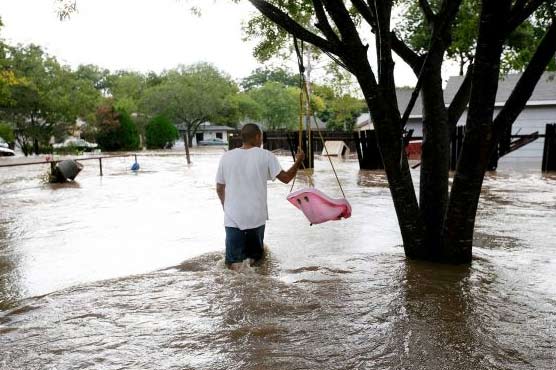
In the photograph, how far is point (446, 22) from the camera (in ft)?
18.7

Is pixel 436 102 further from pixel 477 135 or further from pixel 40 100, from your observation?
pixel 40 100

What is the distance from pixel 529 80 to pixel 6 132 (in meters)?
42.9

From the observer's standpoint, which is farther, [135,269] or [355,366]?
[135,269]

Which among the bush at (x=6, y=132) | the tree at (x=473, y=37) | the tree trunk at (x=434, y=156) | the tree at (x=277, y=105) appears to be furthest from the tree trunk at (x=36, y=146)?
the tree trunk at (x=434, y=156)

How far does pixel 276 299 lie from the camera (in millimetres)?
4809

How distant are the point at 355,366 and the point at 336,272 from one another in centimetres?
239

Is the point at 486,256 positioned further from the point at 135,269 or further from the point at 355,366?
the point at 135,269

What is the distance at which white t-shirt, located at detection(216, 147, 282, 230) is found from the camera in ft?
17.9

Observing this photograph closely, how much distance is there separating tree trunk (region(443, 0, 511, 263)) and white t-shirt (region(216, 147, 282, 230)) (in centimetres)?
189

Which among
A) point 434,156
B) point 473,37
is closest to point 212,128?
point 473,37

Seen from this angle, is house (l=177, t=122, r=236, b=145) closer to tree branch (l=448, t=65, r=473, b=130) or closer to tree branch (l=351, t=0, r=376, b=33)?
tree branch (l=351, t=0, r=376, b=33)

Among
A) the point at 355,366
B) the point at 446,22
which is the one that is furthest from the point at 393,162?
the point at 355,366

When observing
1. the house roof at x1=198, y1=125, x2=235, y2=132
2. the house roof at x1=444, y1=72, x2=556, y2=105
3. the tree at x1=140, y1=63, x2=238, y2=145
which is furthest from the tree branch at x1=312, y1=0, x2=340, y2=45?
the house roof at x1=198, y1=125, x2=235, y2=132

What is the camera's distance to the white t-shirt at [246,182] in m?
5.46
